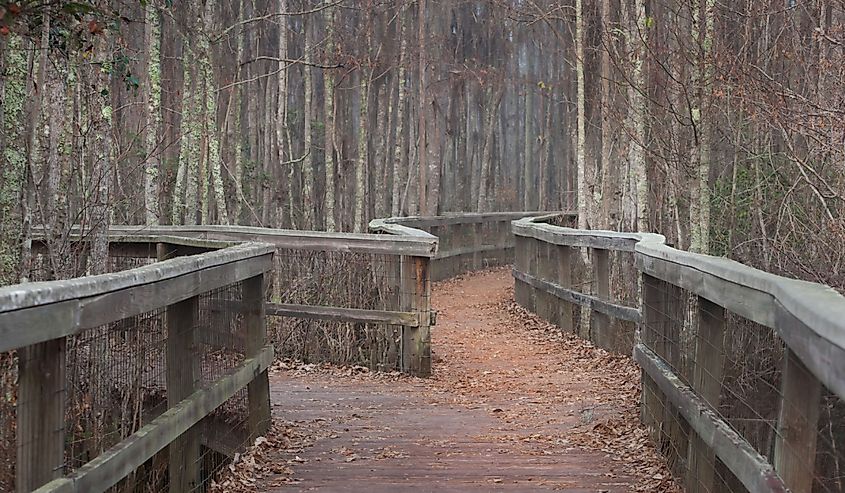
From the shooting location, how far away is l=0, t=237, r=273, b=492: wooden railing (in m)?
2.99

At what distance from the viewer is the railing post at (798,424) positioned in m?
2.83

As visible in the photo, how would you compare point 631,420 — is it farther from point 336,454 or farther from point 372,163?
point 372,163

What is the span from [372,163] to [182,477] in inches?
1241

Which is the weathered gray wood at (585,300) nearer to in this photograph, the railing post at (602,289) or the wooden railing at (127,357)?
the railing post at (602,289)

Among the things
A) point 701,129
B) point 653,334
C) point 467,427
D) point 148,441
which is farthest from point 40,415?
point 701,129

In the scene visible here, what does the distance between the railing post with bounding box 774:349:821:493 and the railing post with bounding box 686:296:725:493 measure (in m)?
1.17

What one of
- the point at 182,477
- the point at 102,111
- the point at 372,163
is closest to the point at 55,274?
the point at 182,477

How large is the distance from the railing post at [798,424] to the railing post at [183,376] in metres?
2.88

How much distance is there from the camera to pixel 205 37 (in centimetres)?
1387

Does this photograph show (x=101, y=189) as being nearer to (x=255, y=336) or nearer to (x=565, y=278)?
(x=255, y=336)

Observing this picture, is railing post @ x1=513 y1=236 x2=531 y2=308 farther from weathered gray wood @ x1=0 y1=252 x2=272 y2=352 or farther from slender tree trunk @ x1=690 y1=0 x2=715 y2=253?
weathered gray wood @ x1=0 y1=252 x2=272 y2=352

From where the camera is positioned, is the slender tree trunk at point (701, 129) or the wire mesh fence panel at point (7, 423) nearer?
the wire mesh fence panel at point (7, 423)

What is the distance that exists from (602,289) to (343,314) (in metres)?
2.84

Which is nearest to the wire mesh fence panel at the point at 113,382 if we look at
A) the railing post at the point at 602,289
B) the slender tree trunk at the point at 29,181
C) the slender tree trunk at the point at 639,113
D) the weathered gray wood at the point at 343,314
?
the slender tree trunk at the point at 29,181
